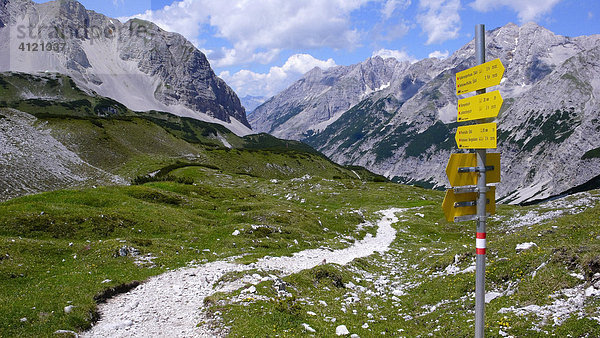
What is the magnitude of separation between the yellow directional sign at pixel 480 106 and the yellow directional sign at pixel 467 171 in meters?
1.05

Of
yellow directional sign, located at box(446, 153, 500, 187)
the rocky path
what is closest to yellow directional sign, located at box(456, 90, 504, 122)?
yellow directional sign, located at box(446, 153, 500, 187)

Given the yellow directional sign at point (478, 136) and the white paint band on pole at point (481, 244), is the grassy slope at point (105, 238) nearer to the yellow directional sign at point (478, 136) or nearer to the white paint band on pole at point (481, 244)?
the white paint band on pole at point (481, 244)

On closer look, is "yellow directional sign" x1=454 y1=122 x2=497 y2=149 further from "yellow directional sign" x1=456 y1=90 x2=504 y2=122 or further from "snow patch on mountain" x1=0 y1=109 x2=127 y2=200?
"snow patch on mountain" x1=0 y1=109 x2=127 y2=200

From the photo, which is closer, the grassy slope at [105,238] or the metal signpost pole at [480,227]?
the metal signpost pole at [480,227]

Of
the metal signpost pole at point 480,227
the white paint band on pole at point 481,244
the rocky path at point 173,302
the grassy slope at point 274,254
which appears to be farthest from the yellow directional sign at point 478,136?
the rocky path at point 173,302

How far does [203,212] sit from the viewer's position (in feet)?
129

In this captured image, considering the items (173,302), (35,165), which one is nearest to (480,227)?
(173,302)

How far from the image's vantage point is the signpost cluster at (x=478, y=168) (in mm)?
8188

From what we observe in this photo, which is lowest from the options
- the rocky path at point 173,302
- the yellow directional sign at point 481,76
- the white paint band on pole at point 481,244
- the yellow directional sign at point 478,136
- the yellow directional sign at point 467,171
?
the rocky path at point 173,302

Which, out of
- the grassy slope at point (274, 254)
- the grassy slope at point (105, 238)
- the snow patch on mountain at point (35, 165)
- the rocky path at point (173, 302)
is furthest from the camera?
the snow patch on mountain at point (35, 165)

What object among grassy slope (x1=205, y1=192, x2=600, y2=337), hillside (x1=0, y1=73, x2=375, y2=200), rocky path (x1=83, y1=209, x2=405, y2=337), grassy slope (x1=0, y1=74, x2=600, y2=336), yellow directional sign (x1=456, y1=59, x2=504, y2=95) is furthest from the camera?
hillside (x1=0, y1=73, x2=375, y2=200)

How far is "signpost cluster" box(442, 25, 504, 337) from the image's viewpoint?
8188 millimetres

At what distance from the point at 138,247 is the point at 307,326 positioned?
666 inches

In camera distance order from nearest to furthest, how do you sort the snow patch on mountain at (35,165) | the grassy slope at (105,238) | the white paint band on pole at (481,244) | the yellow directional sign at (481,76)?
1. the yellow directional sign at (481,76)
2. the white paint band on pole at (481,244)
3. the grassy slope at (105,238)
4. the snow patch on mountain at (35,165)
